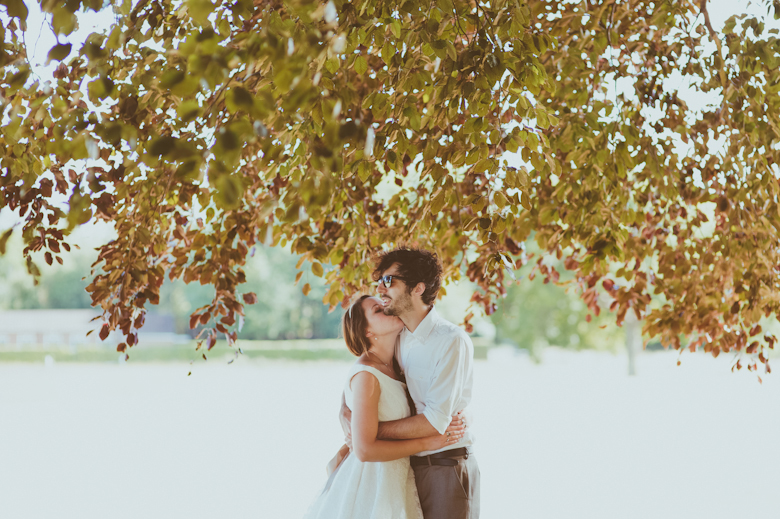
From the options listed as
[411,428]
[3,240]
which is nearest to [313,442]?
[411,428]

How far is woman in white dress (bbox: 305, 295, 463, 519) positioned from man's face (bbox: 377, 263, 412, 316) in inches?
1.1

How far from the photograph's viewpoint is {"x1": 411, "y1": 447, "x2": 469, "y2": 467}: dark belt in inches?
90.0

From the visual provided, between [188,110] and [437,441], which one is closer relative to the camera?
[188,110]

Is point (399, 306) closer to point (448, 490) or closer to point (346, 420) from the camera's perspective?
point (346, 420)

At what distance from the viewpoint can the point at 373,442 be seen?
2.18 m

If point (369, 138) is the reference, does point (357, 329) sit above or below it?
below

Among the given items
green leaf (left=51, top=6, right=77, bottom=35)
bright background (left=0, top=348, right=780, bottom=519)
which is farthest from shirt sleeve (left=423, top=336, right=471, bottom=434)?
bright background (left=0, top=348, right=780, bottom=519)

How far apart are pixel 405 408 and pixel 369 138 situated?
1.46m

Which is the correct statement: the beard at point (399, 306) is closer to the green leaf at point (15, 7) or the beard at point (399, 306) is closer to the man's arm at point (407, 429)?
the man's arm at point (407, 429)

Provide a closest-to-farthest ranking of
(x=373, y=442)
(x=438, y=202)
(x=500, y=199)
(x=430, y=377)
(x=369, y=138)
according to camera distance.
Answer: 1. (x=369, y=138)
2. (x=500, y=199)
3. (x=438, y=202)
4. (x=373, y=442)
5. (x=430, y=377)

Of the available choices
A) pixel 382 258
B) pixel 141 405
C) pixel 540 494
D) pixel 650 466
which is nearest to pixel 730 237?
pixel 382 258

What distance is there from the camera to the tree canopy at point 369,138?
1009 mm

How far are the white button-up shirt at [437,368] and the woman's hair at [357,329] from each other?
0.14 m

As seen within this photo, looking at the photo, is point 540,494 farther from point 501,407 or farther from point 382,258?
point 501,407
